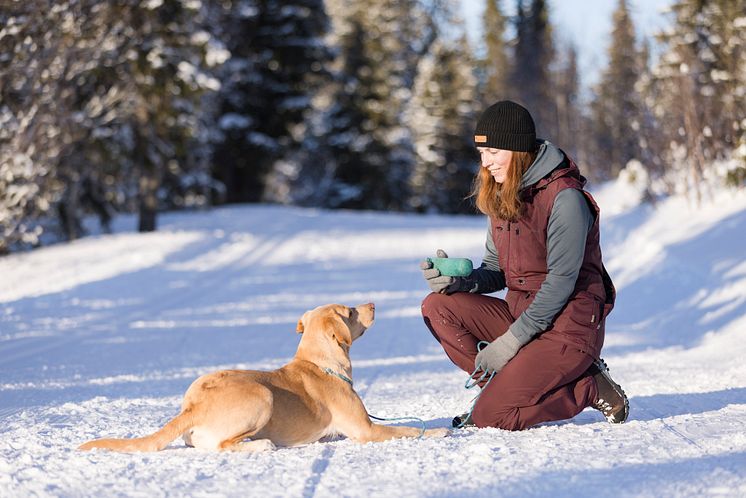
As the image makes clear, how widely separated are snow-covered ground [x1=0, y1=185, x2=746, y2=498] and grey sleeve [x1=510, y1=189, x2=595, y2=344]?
2.10 feet

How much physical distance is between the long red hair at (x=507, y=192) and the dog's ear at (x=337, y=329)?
105 centimetres

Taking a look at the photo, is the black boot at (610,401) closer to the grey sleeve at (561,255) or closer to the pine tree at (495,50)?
the grey sleeve at (561,255)

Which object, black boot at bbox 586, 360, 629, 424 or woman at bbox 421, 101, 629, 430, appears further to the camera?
black boot at bbox 586, 360, 629, 424

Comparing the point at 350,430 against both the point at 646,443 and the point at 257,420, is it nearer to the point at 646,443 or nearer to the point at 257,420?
the point at 257,420

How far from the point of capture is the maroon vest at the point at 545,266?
14.9 feet

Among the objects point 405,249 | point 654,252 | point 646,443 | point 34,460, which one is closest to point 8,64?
point 405,249

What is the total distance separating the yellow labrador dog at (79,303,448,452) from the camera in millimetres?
4047

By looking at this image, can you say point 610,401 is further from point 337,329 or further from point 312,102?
point 312,102

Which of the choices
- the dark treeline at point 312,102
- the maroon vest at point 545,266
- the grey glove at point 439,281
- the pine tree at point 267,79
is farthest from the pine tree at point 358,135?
the maroon vest at point 545,266

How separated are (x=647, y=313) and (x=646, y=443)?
658 cm

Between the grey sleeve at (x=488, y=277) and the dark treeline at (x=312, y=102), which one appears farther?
the dark treeline at (x=312, y=102)

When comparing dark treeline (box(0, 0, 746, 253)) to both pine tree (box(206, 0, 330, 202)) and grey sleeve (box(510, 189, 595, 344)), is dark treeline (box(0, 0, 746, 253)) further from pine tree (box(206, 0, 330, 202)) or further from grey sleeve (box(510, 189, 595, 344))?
grey sleeve (box(510, 189, 595, 344))

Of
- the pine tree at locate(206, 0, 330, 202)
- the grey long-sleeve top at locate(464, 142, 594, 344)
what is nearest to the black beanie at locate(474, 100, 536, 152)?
the grey long-sleeve top at locate(464, 142, 594, 344)

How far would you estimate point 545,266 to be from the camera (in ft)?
15.6
